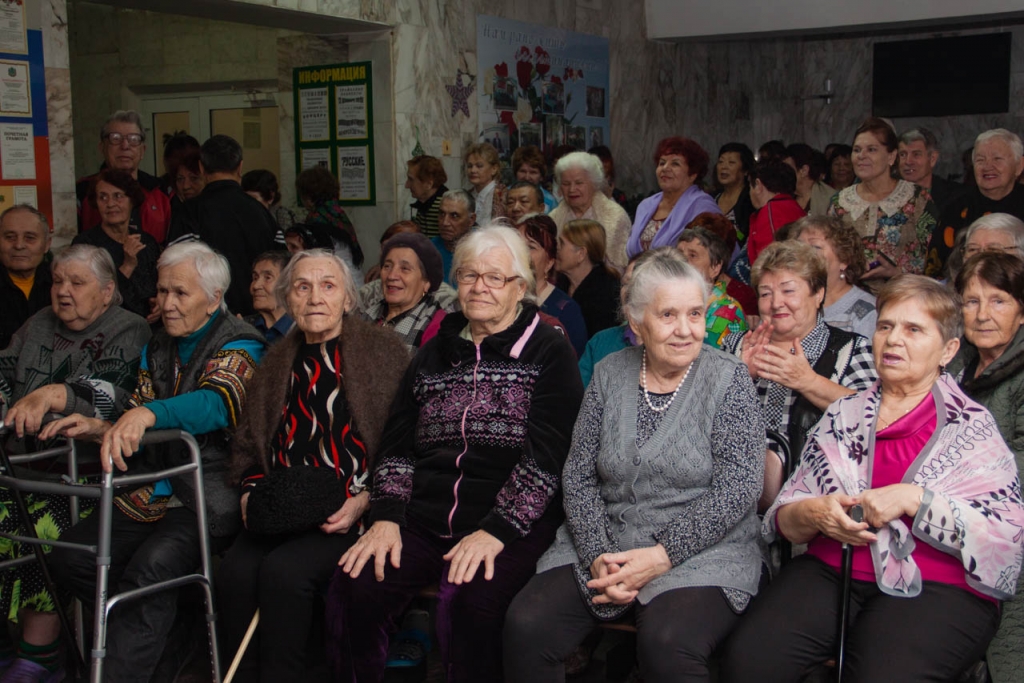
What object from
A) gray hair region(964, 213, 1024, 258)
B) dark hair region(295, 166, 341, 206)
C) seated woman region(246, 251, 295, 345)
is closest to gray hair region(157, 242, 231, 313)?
seated woman region(246, 251, 295, 345)

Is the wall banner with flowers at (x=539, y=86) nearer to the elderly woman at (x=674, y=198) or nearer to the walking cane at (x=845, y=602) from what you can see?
the elderly woman at (x=674, y=198)

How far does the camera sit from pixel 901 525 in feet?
8.07

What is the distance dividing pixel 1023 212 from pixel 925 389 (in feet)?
9.02

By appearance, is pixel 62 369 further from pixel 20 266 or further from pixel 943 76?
pixel 943 76

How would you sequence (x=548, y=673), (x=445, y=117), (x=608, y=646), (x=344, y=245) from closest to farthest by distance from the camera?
(x=548, y=673)
(x=608, y=646)
(x=344, y=245)
(x=445, y=117)

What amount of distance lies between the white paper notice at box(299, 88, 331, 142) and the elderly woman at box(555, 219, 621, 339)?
10.3 feet

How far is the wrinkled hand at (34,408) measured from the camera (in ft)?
10.8

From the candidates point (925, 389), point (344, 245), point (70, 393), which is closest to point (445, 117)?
point (344, 245)

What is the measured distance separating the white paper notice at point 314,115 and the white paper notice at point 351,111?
3.7 inches

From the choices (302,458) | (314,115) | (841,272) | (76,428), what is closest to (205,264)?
(76,428)

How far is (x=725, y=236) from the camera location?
477 cm

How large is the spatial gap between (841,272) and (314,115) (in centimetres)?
488

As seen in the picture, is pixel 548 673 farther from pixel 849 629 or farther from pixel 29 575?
pixel 29 575

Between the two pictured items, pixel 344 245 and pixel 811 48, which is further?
pixel 811 48
